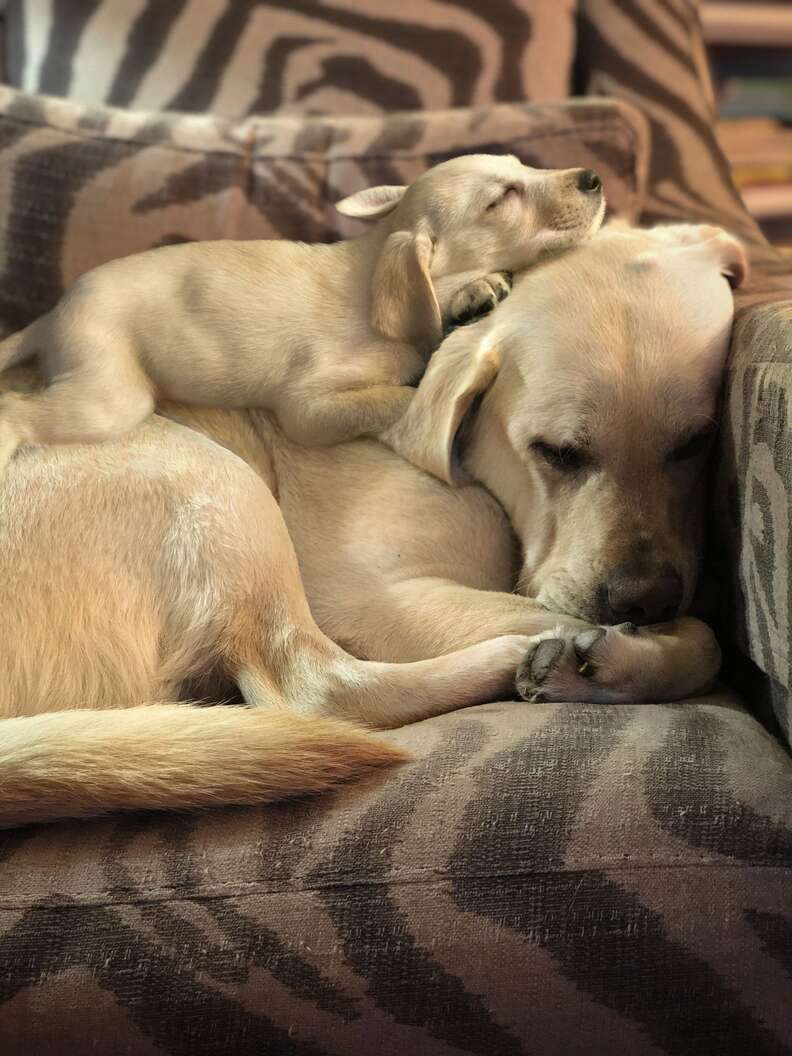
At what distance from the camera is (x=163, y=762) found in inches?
37.0

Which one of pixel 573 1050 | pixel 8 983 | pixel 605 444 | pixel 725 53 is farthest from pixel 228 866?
pixel 725 53

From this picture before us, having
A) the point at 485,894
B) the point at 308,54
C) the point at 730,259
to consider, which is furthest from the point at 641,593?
the point at 308,54

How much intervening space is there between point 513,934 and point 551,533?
0.61m

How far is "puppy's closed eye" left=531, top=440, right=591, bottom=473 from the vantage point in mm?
1287

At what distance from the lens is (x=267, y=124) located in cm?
184

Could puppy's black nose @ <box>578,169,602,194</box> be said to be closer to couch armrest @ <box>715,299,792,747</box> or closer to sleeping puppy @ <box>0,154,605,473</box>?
sleeping puppy @ <box>0,154,605,473</box>

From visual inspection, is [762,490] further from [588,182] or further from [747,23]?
[747,23]

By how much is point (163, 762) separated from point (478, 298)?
32.4 inches

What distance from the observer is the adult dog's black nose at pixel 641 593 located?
1.20 m

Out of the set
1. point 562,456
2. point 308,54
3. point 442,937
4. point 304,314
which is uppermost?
point 308,54

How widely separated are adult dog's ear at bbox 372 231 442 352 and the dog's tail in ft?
2.22

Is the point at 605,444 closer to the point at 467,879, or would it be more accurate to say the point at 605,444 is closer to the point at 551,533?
the point at 551,533

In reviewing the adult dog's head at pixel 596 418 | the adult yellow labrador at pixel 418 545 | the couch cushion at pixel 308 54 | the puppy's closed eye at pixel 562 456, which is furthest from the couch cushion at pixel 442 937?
the couch cushion at pixel 308 54

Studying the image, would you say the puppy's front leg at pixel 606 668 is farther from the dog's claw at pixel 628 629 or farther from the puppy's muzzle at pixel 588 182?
the puppy's muzzle at pixel 588 182
